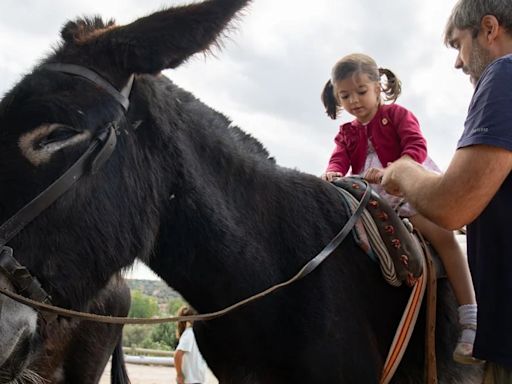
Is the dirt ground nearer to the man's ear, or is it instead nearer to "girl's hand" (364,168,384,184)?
"girl's hand" (364,168,384,184)

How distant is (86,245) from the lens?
2.29 m

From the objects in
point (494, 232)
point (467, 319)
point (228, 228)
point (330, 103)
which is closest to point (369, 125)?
point (330, 103)

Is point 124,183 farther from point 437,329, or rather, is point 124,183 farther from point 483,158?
point 437,329

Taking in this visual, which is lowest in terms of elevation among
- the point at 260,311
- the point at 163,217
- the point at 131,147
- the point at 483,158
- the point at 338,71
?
the point at 260,311

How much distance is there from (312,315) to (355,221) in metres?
0.56

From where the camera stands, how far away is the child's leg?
268 cm

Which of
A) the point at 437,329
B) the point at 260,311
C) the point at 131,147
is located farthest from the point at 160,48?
the point at 437,329

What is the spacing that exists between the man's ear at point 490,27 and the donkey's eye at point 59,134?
5.27 ft

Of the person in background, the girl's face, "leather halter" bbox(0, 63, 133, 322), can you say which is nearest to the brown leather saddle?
the girl's face

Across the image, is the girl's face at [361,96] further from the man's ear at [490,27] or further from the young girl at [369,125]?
the man's ear at [490,27]

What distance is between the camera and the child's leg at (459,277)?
268cm

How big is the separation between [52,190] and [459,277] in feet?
6.77

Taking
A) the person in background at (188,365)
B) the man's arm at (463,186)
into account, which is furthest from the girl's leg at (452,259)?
the person in background at (188,365)

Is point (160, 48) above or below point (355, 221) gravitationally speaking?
above
